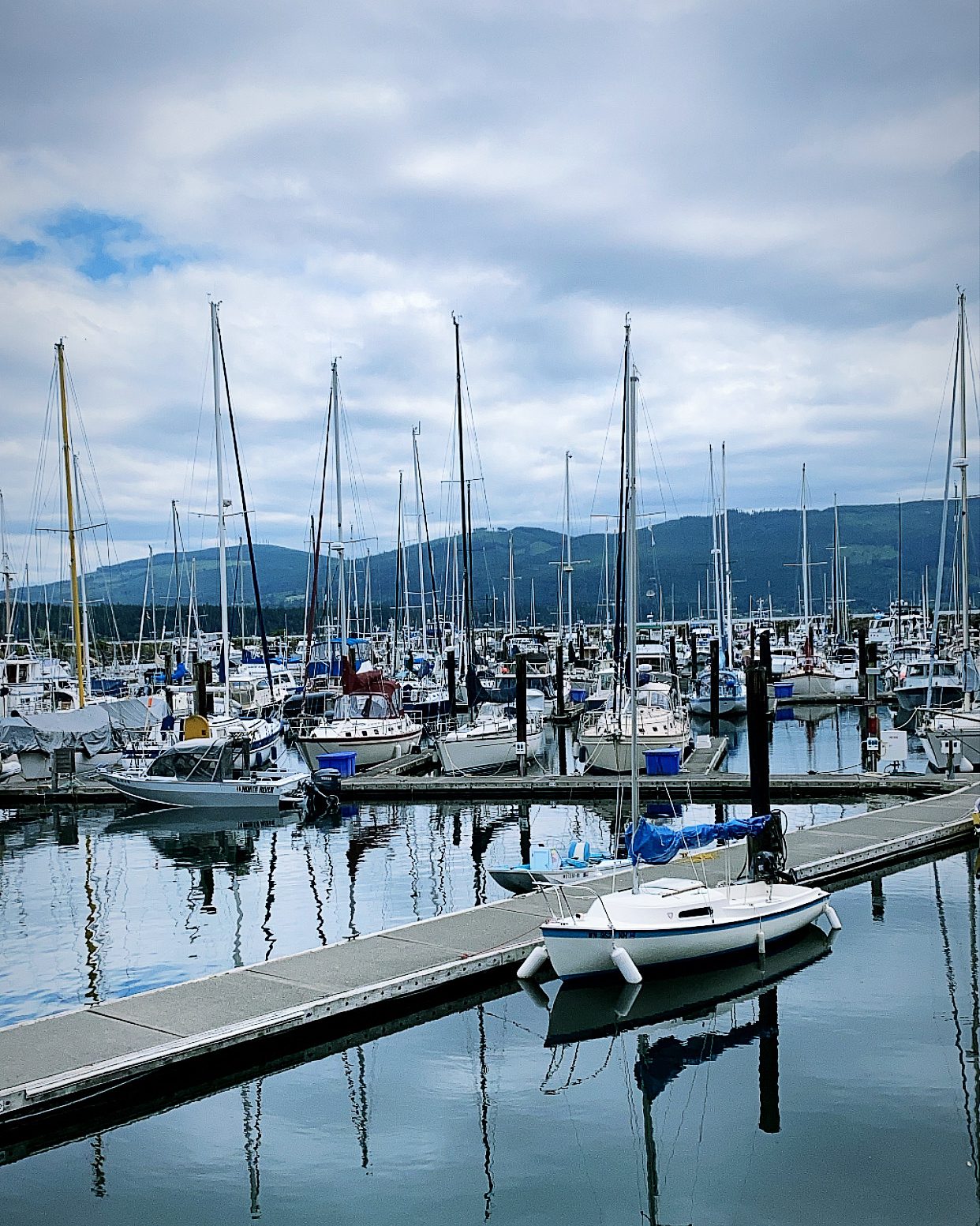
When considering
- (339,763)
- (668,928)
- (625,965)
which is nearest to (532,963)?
(625,965)

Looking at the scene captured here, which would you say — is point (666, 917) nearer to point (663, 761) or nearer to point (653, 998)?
point (653, 998)

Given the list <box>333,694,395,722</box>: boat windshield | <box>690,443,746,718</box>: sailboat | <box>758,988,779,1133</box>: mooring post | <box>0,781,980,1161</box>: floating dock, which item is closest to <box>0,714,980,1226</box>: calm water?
<box>758,988,779,1133</box>: mooring post

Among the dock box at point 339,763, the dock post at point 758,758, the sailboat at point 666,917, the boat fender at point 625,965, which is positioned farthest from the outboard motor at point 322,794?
the boat fender at point 625,965

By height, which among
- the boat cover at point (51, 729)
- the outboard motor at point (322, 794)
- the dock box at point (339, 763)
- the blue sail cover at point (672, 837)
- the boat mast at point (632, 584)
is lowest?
the outboard motor at point (322, 794)

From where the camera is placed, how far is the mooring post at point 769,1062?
38.2 feet

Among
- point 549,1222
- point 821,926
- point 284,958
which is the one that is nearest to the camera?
point 549,1222

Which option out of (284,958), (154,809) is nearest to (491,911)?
(284,958)

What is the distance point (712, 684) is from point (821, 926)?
33818 mm

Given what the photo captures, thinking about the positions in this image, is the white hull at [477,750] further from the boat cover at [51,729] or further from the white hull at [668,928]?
the white hull at [668,928]

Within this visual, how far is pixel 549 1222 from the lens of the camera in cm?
972

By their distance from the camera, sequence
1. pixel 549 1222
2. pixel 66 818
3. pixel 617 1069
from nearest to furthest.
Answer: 1. pixel 549 1222
2. pixel 617 1069
3. pixel 66 818

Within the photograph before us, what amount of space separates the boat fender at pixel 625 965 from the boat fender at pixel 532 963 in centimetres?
94

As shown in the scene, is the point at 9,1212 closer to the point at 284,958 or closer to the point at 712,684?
the point at 284,958

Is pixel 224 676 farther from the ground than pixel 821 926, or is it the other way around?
pixel 224 676
